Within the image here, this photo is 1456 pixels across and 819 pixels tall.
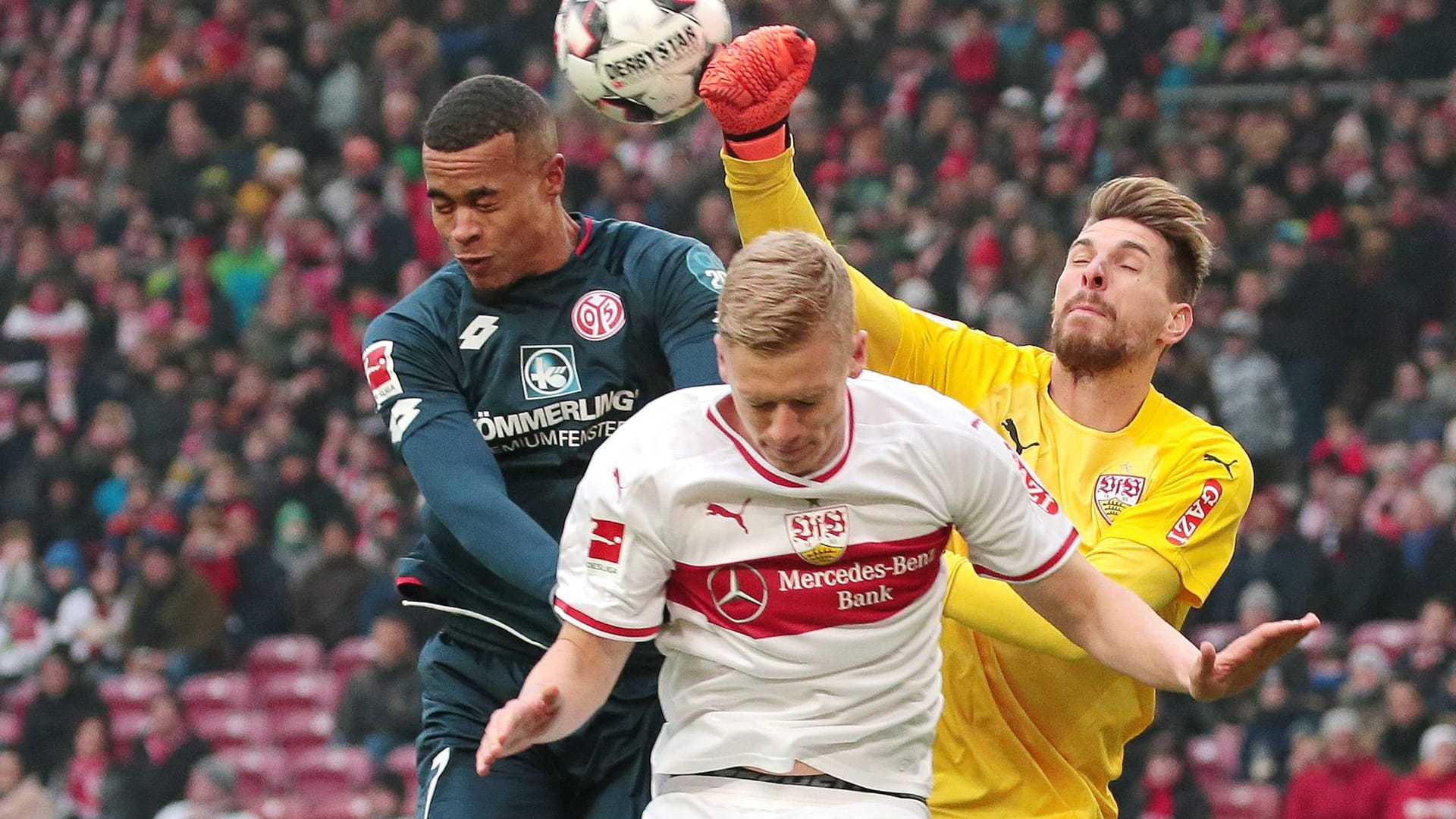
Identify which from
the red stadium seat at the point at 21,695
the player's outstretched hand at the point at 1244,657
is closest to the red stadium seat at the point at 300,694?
the red stadium seat at the point at 21,695

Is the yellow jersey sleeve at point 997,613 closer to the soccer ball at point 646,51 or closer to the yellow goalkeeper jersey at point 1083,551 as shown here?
the yellow goalkeeper jersey at point 1083,551

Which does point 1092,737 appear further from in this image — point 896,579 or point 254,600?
point 254,600

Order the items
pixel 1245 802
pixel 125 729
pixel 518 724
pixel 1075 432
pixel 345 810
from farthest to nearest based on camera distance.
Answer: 1. pixel 125 729
2. pixel 345 810
3. pixel 1245 802
4. pixel 1075 432
5. pixel 518 724

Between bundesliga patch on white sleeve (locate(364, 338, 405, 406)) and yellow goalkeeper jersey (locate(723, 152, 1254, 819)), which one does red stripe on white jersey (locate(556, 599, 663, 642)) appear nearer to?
bundesliga patch on white sleeve (locate(364, 338, 405, 406))

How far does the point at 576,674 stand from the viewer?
3865 mm

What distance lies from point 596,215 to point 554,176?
12247mm

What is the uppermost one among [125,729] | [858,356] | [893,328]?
[858,356]

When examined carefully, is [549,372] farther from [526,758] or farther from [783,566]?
[783,566]

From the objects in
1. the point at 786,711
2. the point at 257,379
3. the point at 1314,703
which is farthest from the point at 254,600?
the point at 786,711

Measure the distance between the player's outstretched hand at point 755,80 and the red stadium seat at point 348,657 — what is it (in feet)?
34.1

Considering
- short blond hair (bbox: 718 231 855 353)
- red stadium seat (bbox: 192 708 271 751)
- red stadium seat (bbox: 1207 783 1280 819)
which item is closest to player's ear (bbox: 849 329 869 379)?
short blond hair (bbox: 718 231 855 353)

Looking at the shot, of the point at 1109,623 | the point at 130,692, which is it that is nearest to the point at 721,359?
the point at 1109,623

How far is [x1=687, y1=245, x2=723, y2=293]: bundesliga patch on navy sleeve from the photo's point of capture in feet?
15.9

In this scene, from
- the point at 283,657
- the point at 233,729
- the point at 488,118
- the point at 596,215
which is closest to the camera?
the point at 488,118
